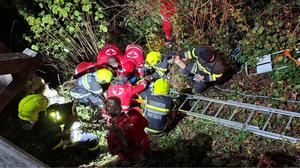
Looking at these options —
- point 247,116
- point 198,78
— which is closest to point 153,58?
point 198,78

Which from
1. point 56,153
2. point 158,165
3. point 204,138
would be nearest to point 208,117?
point 204,138

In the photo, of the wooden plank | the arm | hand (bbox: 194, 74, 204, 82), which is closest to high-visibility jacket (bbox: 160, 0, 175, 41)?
hand (bbox: 194, 74, 204, 82)

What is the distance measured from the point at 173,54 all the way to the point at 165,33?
1027 mm

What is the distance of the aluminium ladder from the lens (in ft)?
18.7

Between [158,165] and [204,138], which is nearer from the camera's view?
[158,165]

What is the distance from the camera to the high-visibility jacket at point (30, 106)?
6.45 metres

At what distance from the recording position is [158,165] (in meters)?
5.63

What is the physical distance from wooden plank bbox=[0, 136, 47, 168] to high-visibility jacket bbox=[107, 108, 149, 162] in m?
3.26

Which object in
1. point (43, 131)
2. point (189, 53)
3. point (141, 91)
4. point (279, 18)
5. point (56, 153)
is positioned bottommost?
point (56, 153)

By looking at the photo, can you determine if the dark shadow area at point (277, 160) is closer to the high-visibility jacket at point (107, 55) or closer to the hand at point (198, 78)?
the hand at point (198, 78)

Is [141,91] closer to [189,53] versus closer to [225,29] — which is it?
[189,53]

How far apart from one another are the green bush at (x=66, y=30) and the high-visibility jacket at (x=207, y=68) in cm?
235

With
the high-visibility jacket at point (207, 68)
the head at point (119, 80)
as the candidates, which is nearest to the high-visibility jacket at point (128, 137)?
the head at point (119, 80)

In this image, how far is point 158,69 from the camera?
7688mm
